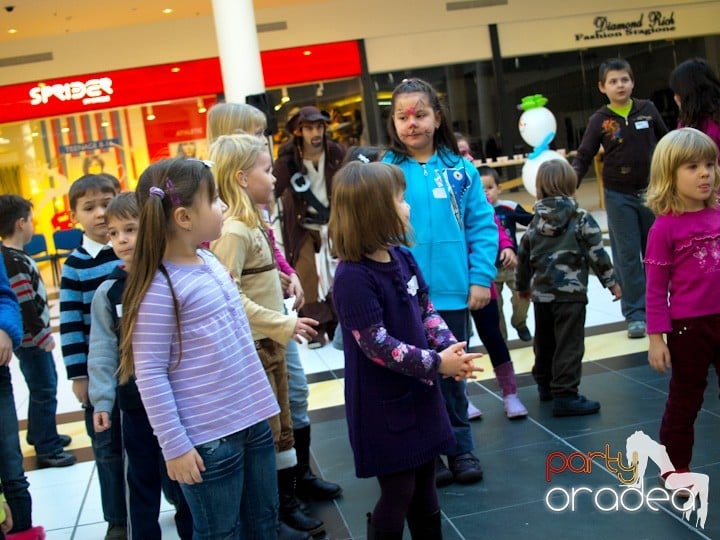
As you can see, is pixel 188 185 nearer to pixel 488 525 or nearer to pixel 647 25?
pixel 488 525

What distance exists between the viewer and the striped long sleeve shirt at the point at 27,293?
12.7 ft

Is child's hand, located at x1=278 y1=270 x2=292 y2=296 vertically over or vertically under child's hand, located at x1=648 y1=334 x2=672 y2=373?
over

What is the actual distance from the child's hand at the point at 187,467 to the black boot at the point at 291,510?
98 centimetres

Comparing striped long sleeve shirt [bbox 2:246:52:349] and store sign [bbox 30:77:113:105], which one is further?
store sign [bbox 30:77:113:105]

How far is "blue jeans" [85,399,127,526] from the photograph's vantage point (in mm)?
3064

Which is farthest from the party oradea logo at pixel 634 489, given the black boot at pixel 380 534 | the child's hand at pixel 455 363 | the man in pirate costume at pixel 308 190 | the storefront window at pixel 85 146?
the storefront window at pixel 85 146

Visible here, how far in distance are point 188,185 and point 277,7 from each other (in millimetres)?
12848

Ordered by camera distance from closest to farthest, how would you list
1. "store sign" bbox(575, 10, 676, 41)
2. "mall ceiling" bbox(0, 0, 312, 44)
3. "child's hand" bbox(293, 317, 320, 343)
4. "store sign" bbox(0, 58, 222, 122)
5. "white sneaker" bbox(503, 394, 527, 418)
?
"child's hand" bbox(293, 317, 320, 343)
"white sneaker" bbox(503, 394, 527, 418)
"mall ceiling" bbox(0, 0, 312, 44)
"store sign" bbox(0, 58, 222, 122)
"store sign" bbox(575, 10, 676, 41)

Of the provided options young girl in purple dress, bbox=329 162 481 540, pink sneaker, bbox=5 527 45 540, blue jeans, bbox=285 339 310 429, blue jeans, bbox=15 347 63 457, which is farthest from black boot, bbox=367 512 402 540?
blue jeans, bbox=15 347 63 457

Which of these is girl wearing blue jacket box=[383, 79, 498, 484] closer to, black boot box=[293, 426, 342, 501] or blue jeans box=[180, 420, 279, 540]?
black boot box=[293, 426, 342, 501]

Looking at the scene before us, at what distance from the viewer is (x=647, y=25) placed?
50.7 feet

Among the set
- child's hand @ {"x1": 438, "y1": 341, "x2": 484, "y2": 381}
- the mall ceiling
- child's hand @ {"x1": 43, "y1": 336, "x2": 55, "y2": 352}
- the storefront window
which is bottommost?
child's hand @ {"x1": 43, "y1": 336, "x2": 55, "y2": 352}

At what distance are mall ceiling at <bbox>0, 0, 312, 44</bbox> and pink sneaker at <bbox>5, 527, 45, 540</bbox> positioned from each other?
1005 cm

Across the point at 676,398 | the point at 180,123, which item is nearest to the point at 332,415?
the point at 676,398
